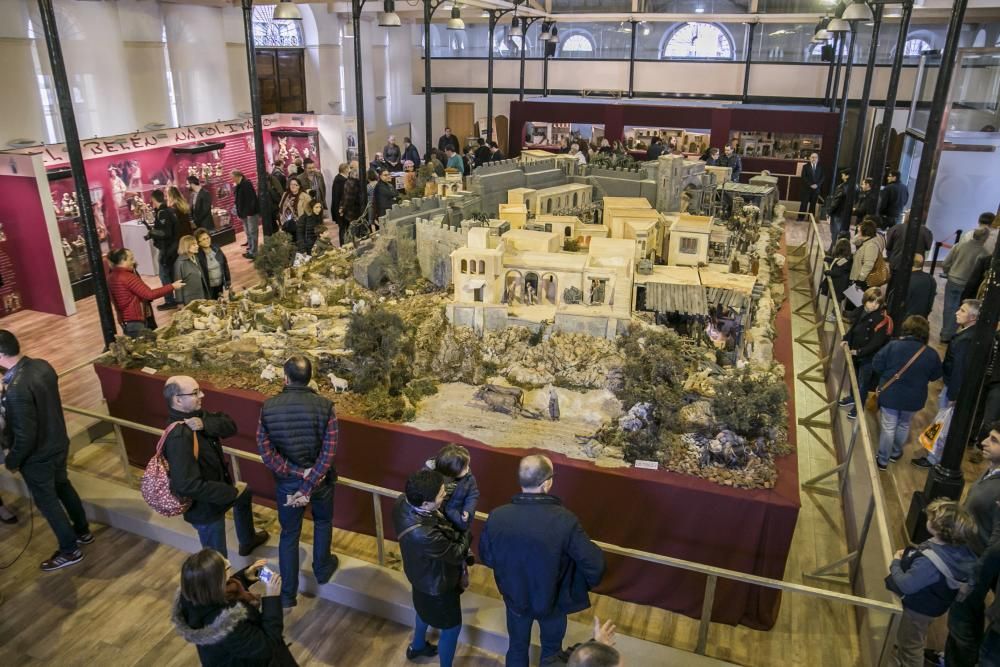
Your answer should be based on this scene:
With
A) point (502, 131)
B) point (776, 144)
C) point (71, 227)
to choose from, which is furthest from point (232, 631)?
point (502, 131)

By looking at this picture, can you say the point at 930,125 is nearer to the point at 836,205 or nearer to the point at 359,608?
the point at 359,608

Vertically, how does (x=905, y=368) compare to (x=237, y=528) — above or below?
above

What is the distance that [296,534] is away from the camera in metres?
5.05

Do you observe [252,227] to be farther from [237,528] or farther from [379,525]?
[379,525]

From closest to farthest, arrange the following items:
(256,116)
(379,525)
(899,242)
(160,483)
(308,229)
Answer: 1. (160,483)
2. (379,525)
3. (899,242)
4. (256,116)
5. (308,229)

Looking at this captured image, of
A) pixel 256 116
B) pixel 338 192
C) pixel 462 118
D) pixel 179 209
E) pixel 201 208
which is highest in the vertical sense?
pixel 256 116

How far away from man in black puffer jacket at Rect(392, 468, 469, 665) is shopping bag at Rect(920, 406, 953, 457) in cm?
447

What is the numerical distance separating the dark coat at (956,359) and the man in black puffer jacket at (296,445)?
5675 mm

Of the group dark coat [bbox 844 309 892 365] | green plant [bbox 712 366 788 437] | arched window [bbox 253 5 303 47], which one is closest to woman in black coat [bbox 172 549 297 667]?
green plant [bbox 712 366 788 437]

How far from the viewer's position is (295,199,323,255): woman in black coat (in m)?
11.9

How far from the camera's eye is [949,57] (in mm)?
6934

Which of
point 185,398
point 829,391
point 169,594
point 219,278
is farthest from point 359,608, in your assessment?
point 829,391

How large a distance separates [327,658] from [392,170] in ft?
50.1

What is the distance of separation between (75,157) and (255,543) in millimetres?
4885
